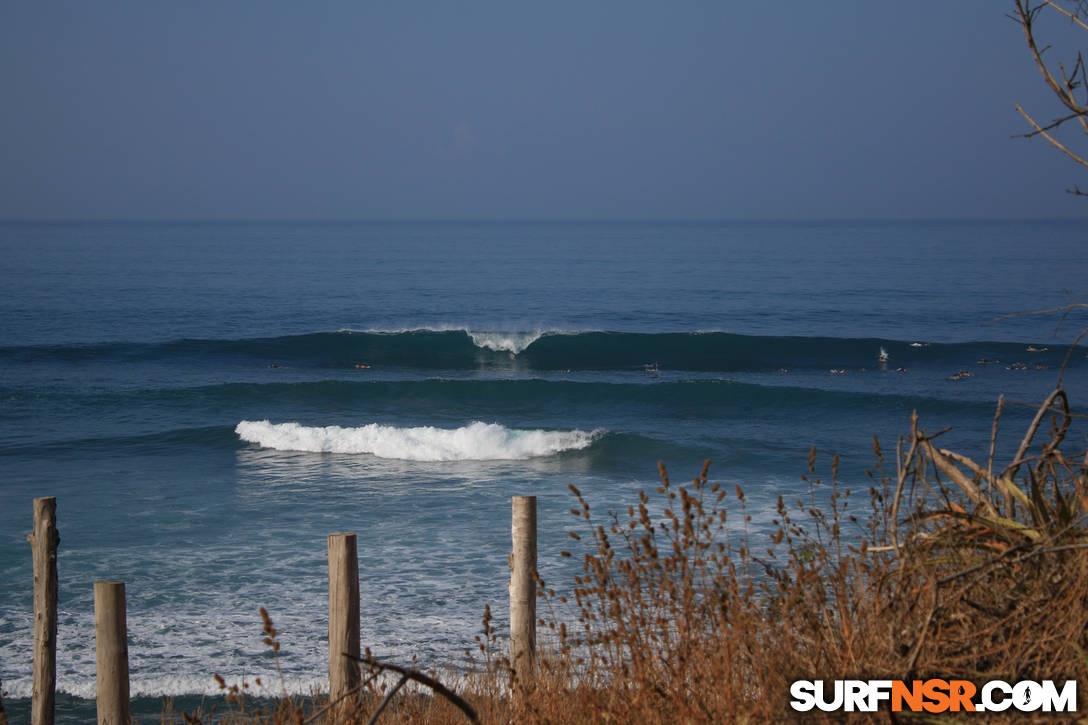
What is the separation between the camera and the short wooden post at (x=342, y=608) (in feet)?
17.4

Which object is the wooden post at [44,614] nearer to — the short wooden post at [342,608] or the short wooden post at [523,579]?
the short wooden post at [342,608]

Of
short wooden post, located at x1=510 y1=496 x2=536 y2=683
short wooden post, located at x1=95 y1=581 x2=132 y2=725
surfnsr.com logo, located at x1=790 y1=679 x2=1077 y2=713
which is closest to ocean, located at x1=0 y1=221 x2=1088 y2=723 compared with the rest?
surfnsr.com logo, located at x1=790 y1=679 x2=1077 y2=713

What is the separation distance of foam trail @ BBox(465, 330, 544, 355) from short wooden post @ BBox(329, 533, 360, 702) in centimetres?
2486

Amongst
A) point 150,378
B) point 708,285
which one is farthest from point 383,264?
point 150,378

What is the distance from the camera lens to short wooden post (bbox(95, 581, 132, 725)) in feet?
16.8

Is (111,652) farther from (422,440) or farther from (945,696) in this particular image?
(422,440)

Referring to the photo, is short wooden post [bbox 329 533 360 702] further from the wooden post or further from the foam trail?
the foam trail

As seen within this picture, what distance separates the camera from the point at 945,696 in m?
2.79

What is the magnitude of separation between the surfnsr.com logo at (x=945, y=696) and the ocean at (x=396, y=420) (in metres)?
1.71

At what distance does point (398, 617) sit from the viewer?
8688 millimetres

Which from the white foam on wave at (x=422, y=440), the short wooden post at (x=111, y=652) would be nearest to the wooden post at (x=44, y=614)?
the short wooden post at (x=111, y=652)

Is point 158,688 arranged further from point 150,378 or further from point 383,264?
point 383,264

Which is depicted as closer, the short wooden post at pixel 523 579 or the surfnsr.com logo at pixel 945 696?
the surfnsr.com logo at pixel 945 696

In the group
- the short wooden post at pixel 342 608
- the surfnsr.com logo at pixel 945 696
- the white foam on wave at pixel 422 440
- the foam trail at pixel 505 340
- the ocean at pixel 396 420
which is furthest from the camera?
the foam trail at pixel 505 340
